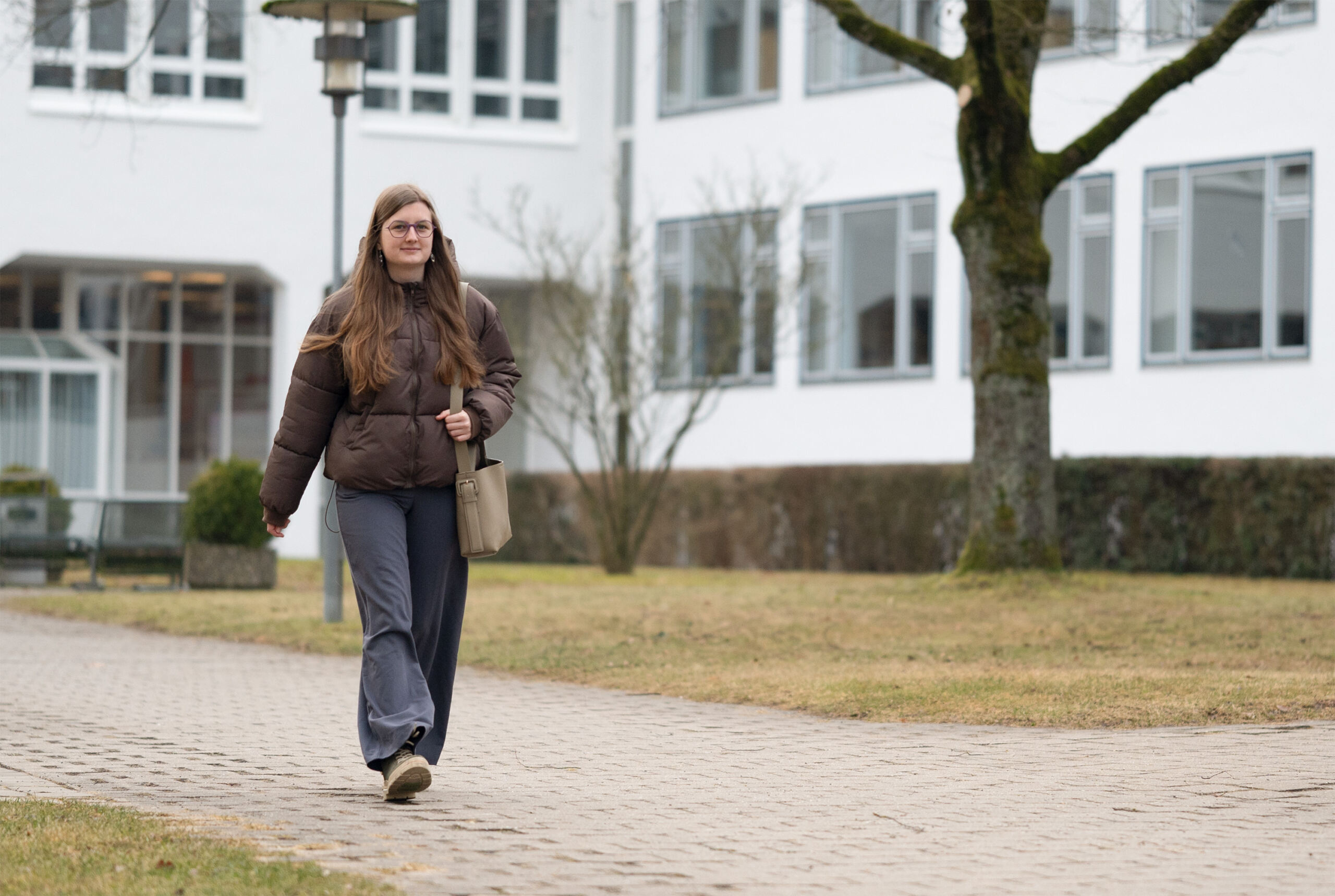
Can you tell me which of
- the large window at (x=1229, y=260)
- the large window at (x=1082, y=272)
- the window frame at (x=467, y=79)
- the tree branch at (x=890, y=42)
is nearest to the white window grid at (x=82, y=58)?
the window frame at (x=467, y=79)

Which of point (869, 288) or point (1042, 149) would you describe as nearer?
point (1042, 149)

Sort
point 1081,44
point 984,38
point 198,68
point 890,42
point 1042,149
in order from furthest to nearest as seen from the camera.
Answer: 1. point 198,68
2. point 1042,149
3. point 1081,44
4. point 890,42
5. point 984,38

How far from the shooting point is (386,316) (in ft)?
20.9

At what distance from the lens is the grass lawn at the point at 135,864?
4.65 metres

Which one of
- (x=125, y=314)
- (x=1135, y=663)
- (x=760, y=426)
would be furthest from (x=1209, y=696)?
(x=125, y=314)

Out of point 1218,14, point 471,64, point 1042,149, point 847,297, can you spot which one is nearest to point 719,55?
point 471,64

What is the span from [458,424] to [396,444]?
0.20 metres

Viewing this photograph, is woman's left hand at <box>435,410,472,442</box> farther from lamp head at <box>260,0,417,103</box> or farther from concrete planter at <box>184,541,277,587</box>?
concrete planter at <box>184,541,277,587</box>

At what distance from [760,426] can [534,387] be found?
12.7 feet

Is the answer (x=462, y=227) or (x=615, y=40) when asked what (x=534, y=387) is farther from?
(x=615, y=40)

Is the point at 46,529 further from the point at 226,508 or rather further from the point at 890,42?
the point at 890,42

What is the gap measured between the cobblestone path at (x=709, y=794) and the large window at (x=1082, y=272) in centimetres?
1448

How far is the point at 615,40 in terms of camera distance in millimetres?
29172

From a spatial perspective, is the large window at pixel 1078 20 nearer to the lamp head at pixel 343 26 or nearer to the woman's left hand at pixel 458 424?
the lamp head at pixel 343 26
